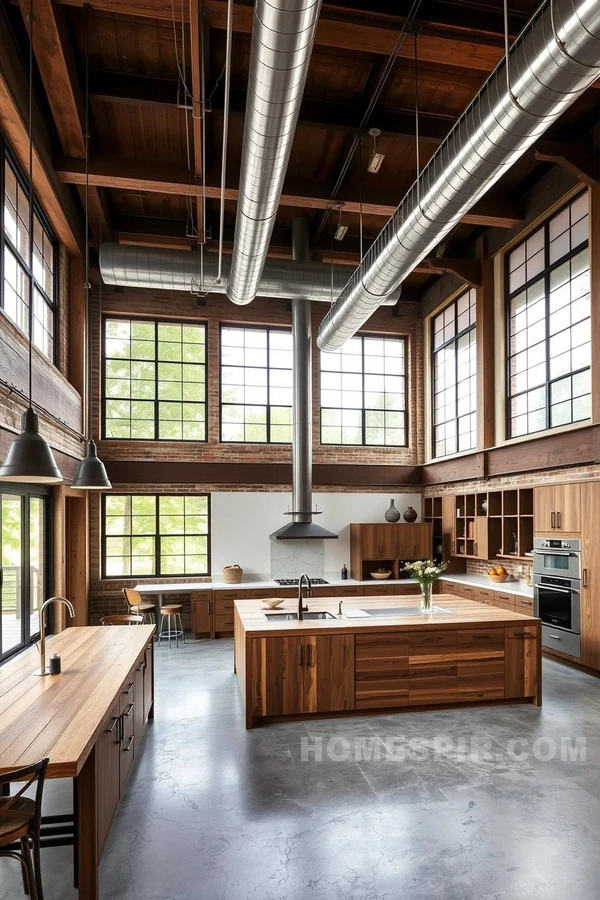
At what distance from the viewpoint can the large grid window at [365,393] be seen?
10.4 metres

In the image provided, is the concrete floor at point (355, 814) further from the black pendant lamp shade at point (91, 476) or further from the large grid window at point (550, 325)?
the large grid window at point (550, 325)

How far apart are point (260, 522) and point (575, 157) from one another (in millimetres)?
6681

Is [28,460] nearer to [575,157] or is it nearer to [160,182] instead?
[160,182]

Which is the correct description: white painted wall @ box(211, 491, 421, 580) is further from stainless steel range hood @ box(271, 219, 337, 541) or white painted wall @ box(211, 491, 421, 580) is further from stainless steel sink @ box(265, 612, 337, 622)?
stainless steel sink @ box(265, 612, 337, 622)

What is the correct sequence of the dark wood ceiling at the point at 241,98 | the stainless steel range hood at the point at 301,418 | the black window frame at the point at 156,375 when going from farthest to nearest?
1. the black window frame at the point at 156,375
2. the stainless steel range hood at the point at 301,418
3. the dark wood ceiling at the point at 241,98

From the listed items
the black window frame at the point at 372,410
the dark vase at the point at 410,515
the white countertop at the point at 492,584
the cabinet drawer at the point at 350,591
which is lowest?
the cabinet drawer at the point at 350,591

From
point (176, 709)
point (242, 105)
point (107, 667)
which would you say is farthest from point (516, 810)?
point (242, 105)

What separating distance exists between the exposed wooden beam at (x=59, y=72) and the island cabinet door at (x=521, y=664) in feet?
20.7

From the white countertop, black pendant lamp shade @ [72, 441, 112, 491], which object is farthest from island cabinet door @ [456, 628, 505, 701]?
black pendant lamp shade @ [72, 441, 112, 491]

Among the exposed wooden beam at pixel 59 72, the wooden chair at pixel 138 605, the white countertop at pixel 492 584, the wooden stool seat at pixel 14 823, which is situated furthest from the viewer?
the wooden chair at pixel 138 605

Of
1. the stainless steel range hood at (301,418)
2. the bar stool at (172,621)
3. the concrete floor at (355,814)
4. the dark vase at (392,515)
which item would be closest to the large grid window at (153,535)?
the bar stool at (172,621)

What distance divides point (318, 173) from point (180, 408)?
4428 mm

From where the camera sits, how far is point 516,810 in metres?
3.43

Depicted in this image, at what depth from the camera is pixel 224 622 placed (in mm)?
8516
